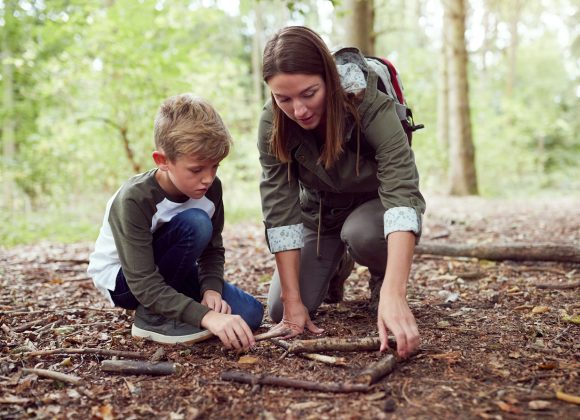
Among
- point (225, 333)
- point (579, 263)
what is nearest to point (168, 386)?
point (225, 333)

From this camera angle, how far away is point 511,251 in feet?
13.0

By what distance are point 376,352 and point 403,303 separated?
1.16 feet

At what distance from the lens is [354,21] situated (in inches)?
268

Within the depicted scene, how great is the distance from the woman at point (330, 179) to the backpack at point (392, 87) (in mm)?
111

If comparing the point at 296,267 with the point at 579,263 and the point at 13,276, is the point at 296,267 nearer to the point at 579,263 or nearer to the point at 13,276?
the point at 579,263

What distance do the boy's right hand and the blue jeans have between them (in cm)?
45

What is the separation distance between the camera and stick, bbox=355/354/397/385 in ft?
6.34

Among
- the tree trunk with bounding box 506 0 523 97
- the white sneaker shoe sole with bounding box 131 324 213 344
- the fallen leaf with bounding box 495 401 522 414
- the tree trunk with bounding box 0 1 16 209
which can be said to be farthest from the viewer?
the tree trunk with bounding box 506 0 523 97

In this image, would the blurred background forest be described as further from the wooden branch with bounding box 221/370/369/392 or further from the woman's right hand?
the wooden branch with bounding box 221/370/369/392

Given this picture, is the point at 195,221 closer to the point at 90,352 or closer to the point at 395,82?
the point at 90,352

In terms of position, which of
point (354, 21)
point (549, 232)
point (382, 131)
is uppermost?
point (354, 21)

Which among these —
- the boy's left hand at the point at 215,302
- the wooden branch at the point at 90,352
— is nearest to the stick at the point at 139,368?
the wooden branch at the point at 90,352

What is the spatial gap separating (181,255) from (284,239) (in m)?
0.50

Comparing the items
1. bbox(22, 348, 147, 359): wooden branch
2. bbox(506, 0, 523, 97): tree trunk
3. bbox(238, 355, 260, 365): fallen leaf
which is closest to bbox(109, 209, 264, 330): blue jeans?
bbox(22, 348, 147, 359): wooden branch
